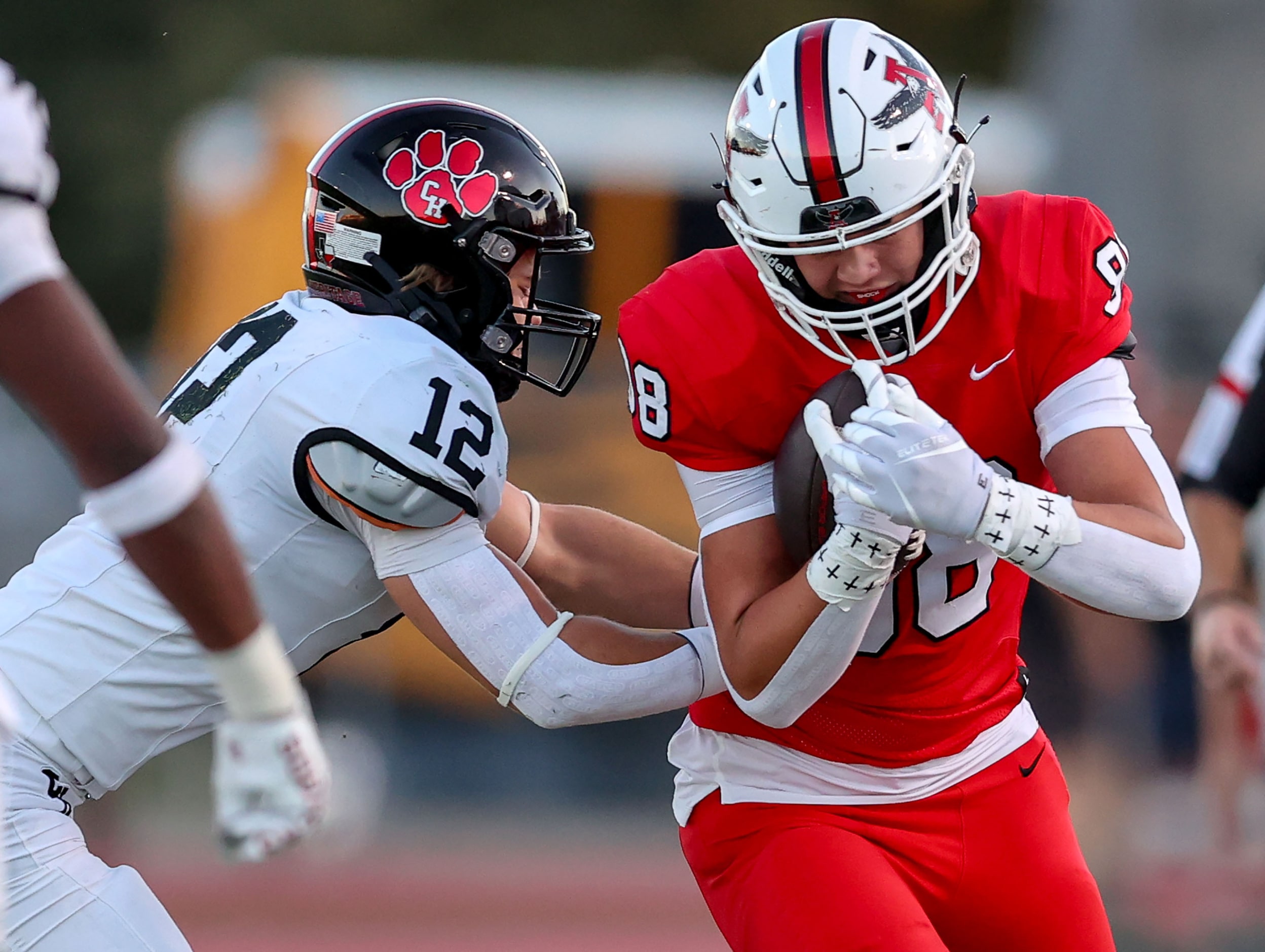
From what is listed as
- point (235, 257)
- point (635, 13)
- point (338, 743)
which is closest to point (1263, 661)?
point (338, 743)

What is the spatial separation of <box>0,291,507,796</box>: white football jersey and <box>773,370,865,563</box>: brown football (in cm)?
48


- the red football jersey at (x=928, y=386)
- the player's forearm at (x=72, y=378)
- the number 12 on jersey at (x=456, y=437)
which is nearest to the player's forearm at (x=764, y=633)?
the red football jersey at (x=928, y=386)

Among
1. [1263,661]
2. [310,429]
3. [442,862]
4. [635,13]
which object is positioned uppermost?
[310,429]

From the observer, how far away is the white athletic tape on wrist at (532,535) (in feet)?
11.3

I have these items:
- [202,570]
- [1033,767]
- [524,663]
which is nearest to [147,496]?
[202,570]

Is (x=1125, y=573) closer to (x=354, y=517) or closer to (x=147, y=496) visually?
(x=354, y=517)

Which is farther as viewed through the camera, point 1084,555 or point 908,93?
point 908,93

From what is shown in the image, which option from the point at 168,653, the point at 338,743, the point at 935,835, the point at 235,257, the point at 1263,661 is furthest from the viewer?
the point at 235,257

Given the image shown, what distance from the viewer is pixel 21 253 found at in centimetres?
186

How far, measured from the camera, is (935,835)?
9.80 feet

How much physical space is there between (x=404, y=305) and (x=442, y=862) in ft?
19.0

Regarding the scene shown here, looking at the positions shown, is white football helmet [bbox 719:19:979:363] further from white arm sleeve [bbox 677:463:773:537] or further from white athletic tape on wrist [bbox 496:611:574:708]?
white athletic tape on wrist [bbox 496:611:574:708]

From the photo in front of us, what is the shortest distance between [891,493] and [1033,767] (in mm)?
862

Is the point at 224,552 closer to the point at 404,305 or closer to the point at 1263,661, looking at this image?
the point at 404,305
